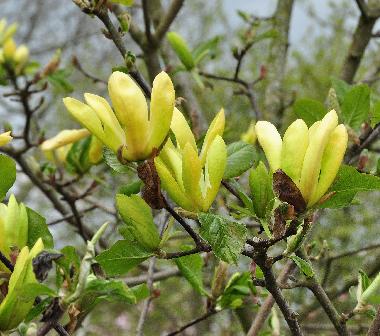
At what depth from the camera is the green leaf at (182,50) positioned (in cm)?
184

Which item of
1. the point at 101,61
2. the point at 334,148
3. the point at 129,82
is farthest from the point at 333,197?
the point at 101,61

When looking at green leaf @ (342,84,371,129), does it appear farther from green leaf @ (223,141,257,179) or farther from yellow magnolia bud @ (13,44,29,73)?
yellow magnolia bud @ (13,44,29,73)

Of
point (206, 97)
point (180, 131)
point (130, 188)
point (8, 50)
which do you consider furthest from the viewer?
point (206, 97)

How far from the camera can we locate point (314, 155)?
66 cm

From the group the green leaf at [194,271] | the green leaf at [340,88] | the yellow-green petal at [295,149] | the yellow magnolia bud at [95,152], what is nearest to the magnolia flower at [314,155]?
the yellow-green petal at [295,149]

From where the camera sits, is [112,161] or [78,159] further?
[78,159]

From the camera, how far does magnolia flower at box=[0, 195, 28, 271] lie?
2.48 feet

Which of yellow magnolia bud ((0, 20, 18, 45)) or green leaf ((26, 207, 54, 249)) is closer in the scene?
green leaf ((26, 207, 54, 249))

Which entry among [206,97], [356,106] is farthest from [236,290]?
[206,97]

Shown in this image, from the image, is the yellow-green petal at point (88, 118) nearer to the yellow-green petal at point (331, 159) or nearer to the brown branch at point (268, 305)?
the yellow-green petal at point (331, 159)

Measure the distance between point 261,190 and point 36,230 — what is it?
30 cm

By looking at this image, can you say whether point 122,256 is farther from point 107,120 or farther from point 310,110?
point 310,110

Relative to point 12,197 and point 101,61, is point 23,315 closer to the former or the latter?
point 12,197

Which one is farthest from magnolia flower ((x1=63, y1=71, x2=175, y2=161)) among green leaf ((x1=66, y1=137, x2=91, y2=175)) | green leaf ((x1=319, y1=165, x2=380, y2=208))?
green leaf ((x1=66, y1=137, x2=91, y2=175))
